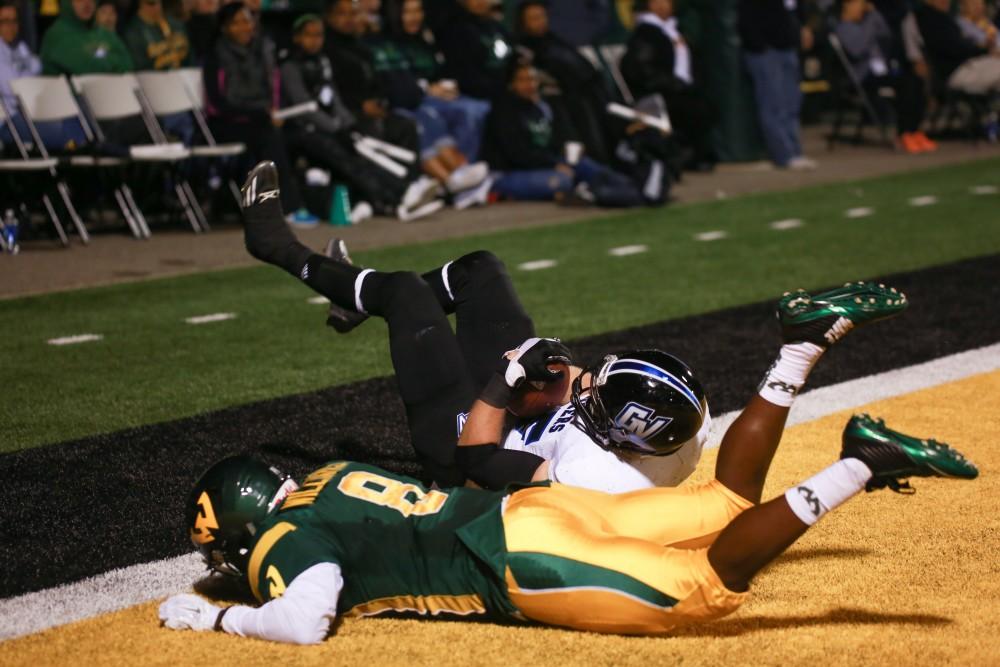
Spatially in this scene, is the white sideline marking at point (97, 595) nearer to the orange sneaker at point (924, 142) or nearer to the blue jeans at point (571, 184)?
the blue jeans at point (571, 184)

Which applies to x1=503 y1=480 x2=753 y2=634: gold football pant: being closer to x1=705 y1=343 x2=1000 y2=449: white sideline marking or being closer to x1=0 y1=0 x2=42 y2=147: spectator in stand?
x1=705 y1=343 x2=1000 y2=449: white sideline marking

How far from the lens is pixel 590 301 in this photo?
862 cm

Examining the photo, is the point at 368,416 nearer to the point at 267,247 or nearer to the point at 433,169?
the point at 267,247

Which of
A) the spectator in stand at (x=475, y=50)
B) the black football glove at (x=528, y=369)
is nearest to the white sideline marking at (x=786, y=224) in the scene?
the spectator in stand at (x=475, y=50)

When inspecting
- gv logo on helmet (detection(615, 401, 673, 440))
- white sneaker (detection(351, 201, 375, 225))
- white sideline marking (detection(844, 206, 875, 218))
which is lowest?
white sideline marking (detection(844, 206, 875, 218))

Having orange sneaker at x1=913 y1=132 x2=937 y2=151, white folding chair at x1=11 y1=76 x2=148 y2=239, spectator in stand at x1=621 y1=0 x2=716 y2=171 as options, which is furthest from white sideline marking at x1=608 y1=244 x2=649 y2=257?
orange sneaker at x1=913 y1=132 x2=937 y2=151

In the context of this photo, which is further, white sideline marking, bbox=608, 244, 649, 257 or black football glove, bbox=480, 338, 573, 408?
white sideline marking, bbox=608, 244, 649, 257

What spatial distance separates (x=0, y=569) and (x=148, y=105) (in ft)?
25.9

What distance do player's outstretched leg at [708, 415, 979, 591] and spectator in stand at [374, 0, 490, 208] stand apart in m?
9.63

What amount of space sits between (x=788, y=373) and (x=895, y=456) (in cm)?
52

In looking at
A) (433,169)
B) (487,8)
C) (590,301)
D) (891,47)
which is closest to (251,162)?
(433,169)

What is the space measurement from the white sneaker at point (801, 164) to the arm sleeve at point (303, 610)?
1319cm

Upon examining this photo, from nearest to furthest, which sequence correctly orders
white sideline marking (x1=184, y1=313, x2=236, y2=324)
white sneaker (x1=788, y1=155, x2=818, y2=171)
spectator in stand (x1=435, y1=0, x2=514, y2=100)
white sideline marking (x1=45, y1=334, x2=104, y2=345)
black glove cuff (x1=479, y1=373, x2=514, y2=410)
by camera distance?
black glove cuff (x1=479, y1=373, x2=514, y2=410) < white sideline marking (x1=45, y1=334, x2=104, y2=345) < white sideline marking (x1=184, y1=313, x2=236, y2=324) < spectator in stand (x1=435, y1=0, x2=514, y2=100) < white sneaker (x1=788, y1=155, x2=818, y2=171)

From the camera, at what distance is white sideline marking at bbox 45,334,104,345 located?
25.1ft
